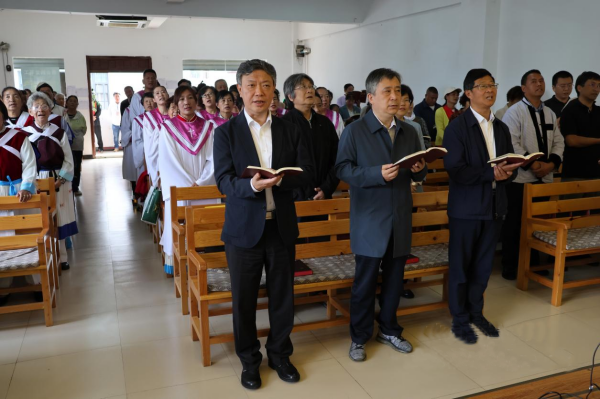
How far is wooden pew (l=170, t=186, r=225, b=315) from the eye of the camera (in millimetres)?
3562

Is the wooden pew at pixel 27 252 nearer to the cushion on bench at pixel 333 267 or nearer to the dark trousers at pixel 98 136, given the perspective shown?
the cushion on bench at pixel 333 267

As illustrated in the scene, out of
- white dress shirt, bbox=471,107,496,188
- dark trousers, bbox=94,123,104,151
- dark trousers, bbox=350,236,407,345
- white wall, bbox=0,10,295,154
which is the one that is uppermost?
white wall, bbox=0,10,295,154

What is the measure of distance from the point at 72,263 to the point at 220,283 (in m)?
2.45

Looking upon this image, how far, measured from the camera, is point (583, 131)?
14.7 ft

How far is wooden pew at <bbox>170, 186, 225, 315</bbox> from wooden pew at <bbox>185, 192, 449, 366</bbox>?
0.18m

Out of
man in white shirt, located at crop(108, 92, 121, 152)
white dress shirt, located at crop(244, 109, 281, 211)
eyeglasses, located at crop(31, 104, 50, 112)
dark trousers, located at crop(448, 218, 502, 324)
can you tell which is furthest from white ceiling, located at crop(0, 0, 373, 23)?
dark trousers, located at crop(448, 218, 502, 324)

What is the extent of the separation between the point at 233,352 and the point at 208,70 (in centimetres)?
1231

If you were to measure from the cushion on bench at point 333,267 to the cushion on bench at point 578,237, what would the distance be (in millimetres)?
767

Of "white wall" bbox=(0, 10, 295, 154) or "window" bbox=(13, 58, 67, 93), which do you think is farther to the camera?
"window" bbox=(13, 58, 67, 93)

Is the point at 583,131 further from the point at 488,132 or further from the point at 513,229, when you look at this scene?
the point at 488,132

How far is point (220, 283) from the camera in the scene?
2.89 meters

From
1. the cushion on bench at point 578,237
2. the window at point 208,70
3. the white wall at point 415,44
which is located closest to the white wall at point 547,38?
the white wall at point 415,44

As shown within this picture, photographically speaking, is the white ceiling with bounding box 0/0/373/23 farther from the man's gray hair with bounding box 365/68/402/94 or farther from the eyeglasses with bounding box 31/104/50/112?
the man's gray hair with bounding box 365/68/402/94

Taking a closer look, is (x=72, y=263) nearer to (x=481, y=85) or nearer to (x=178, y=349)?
(x=178, y=349)
